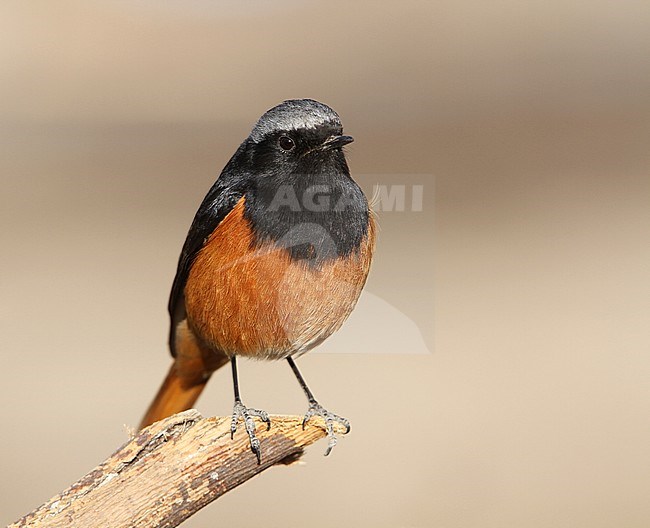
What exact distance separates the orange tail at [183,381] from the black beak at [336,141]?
3.06 ft

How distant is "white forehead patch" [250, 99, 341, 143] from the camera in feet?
7.15

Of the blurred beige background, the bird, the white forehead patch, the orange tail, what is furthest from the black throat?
the orange tail

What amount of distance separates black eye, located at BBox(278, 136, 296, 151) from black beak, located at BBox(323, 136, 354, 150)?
0.32ft

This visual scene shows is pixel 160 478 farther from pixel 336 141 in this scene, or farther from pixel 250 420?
pixel 336 141

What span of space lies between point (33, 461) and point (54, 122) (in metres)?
1.26

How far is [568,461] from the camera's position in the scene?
9.71 ft

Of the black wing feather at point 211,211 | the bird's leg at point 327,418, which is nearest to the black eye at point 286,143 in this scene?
the black wing feather at point 211,211

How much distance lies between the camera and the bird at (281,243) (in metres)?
2.25

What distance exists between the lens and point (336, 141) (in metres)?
2.18

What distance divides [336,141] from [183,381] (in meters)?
1.16

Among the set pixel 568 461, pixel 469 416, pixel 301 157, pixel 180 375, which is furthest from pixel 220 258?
pixel 568 461

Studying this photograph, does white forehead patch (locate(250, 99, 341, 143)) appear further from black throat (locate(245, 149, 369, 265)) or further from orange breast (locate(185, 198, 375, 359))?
orange breast (locate(185, 198, 375, 359))

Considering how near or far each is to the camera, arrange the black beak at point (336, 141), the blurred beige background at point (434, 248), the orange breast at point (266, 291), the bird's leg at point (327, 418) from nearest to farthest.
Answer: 1. the black beak at point (336, 141)
2. the orange breast at point (266, 291)
3. the bird's leg at point (327, 418)
4. the blurred beige background at point (434, 248)

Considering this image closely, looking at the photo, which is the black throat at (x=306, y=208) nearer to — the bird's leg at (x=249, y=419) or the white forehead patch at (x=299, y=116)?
the white forehead patch at (x=299, y=116)
